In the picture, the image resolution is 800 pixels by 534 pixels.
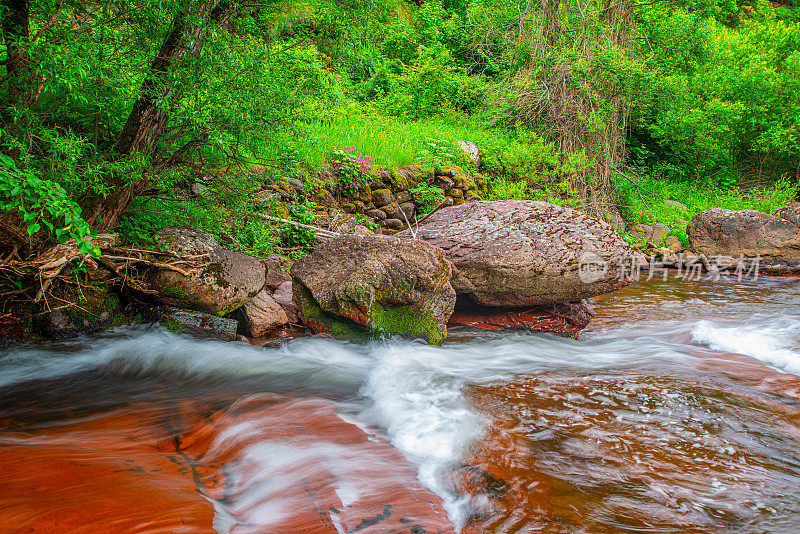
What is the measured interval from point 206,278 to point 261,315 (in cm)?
86

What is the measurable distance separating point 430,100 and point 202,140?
39.2 feet


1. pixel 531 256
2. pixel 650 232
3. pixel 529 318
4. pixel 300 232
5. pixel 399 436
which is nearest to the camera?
pixel 399 436

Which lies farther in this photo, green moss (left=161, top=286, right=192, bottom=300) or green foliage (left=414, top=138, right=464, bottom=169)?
green foliage (left=414, top=138, right=464, bottom=169)

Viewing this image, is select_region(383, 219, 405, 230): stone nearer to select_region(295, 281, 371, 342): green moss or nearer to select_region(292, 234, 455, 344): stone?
select_region(292, 234, 455, 344): stone

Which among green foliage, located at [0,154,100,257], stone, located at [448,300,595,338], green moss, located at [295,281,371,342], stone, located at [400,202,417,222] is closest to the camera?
green foliage, located at [0,154,100,257]

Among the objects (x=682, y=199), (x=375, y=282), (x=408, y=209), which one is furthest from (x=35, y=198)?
(x=682, y=199)

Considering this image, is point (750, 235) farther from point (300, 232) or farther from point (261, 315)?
point (261, 315)

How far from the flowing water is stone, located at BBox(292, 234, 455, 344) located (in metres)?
0.27

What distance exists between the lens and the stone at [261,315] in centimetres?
571

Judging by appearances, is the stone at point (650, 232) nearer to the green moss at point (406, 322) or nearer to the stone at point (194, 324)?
the green moss at point (406, 322)

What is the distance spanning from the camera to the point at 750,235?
1236 centimetres

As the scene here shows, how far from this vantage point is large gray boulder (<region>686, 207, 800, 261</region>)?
12172mm

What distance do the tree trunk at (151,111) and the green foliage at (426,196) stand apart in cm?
595
